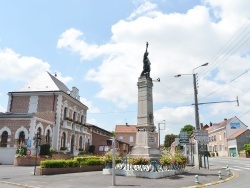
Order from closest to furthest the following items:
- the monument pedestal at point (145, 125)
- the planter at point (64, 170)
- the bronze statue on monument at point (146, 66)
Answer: the planter at point (64, 170)
the monument pedestal at point (145, 125)
the bronze statue on monument at point (146, 66)

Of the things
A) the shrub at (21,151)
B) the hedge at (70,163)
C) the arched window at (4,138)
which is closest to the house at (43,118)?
the arched window at (4,138)

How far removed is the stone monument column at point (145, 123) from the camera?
691 inches

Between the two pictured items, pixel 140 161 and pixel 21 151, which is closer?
pixel 140 161

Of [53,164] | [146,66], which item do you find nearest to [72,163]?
[53,164]

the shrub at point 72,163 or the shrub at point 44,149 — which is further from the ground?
the shrub at point 44,149

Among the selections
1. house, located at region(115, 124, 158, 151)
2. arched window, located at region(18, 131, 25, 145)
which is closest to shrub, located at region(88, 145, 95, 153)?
arched window, located at region(18, 131, 25, 145)

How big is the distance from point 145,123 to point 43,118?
751 inches

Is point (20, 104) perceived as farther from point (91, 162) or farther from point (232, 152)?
point (232, 152)

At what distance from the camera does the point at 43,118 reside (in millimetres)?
33000

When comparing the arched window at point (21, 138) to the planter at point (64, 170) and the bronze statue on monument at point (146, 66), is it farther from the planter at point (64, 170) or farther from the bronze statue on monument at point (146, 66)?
the bronze statue on monument at point (146, 66)

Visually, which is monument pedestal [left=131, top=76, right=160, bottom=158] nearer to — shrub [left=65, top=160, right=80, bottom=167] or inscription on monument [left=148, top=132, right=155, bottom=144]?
inscription on monument [left=148, top=132, right=155, bottom=144]

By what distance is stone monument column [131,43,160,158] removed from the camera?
17547 millimetres

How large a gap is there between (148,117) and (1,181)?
32.3ft

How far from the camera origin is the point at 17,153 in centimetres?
2627
